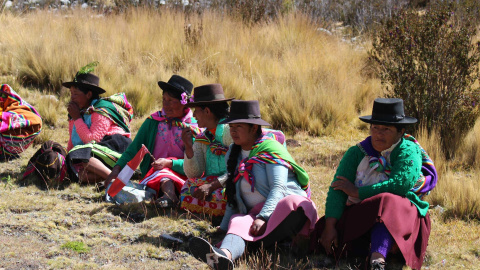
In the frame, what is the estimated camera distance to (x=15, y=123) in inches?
265

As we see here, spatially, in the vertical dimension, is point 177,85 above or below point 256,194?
above

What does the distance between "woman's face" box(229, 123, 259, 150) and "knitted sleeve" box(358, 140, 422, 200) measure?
99cm

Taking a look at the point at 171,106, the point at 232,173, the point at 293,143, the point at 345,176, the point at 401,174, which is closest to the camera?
the point at 401,174

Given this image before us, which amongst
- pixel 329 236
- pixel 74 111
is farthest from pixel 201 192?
pixel 74 111

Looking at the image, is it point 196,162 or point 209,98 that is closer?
point 209,98

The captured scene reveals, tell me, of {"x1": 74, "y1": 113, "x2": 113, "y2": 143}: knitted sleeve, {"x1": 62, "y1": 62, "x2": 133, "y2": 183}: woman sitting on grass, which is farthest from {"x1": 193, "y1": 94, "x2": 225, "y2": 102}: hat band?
{"x1": 74, "y1": 113, "x2": 113, "y2": 143}: knitted sleeve

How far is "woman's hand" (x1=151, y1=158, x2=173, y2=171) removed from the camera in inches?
215

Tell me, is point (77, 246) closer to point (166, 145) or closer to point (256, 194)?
point (256, 194)

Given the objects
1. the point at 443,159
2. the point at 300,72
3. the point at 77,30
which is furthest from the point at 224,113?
the point at 77,30

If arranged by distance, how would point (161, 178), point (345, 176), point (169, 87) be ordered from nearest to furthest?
point (345, 176)
point (161, 178)
point (169, 87)

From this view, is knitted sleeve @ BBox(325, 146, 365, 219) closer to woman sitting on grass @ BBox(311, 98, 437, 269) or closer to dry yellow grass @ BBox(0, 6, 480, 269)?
woman sitting on grass @ BBox(311, 98, 437, 269)

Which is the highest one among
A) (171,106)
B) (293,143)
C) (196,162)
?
(171,106)

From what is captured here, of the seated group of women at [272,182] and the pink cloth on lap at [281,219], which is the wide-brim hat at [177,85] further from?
the pink cloth on lap at [281,219]

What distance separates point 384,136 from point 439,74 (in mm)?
3831
